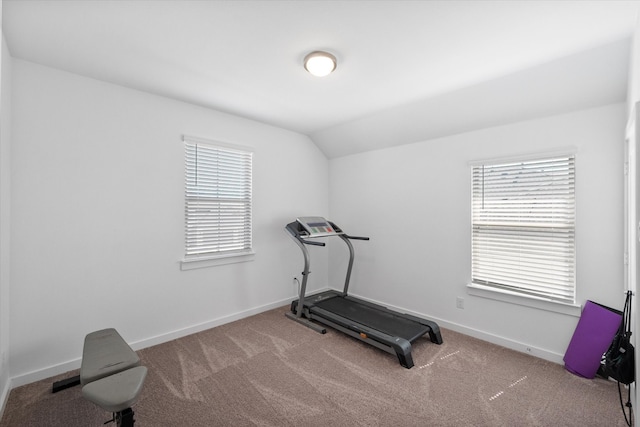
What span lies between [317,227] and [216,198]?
131 cm

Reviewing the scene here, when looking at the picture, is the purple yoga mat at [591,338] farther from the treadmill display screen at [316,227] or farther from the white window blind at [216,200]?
the white window blind at [216,200]

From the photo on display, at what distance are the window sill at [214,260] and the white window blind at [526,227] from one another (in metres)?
2.74

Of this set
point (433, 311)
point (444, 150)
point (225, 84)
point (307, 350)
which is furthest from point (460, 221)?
point (225, 84)

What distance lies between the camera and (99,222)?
106 inches

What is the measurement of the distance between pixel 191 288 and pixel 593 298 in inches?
154

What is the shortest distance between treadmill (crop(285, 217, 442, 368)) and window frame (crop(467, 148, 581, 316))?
2.21 feet

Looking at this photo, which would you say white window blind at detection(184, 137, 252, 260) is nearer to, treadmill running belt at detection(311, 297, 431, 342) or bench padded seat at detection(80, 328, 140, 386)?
bench padded seat at detection(80, 328, 140, 386)

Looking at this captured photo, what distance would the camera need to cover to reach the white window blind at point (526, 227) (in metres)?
2.66

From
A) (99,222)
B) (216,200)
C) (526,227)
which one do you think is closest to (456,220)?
(526,227)

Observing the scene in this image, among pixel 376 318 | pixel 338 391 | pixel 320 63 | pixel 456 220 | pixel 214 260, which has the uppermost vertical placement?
pixel 320 63

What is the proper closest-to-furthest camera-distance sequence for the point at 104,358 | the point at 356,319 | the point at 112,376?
the point at 112,376 < the point at 104,358 < the point at 356,319

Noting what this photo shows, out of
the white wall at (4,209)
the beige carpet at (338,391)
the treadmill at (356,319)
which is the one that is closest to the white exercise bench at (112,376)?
the beige carpet at (338,391)

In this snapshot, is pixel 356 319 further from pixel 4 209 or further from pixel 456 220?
pixel 4 209

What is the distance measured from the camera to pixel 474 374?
2498 millimetres
